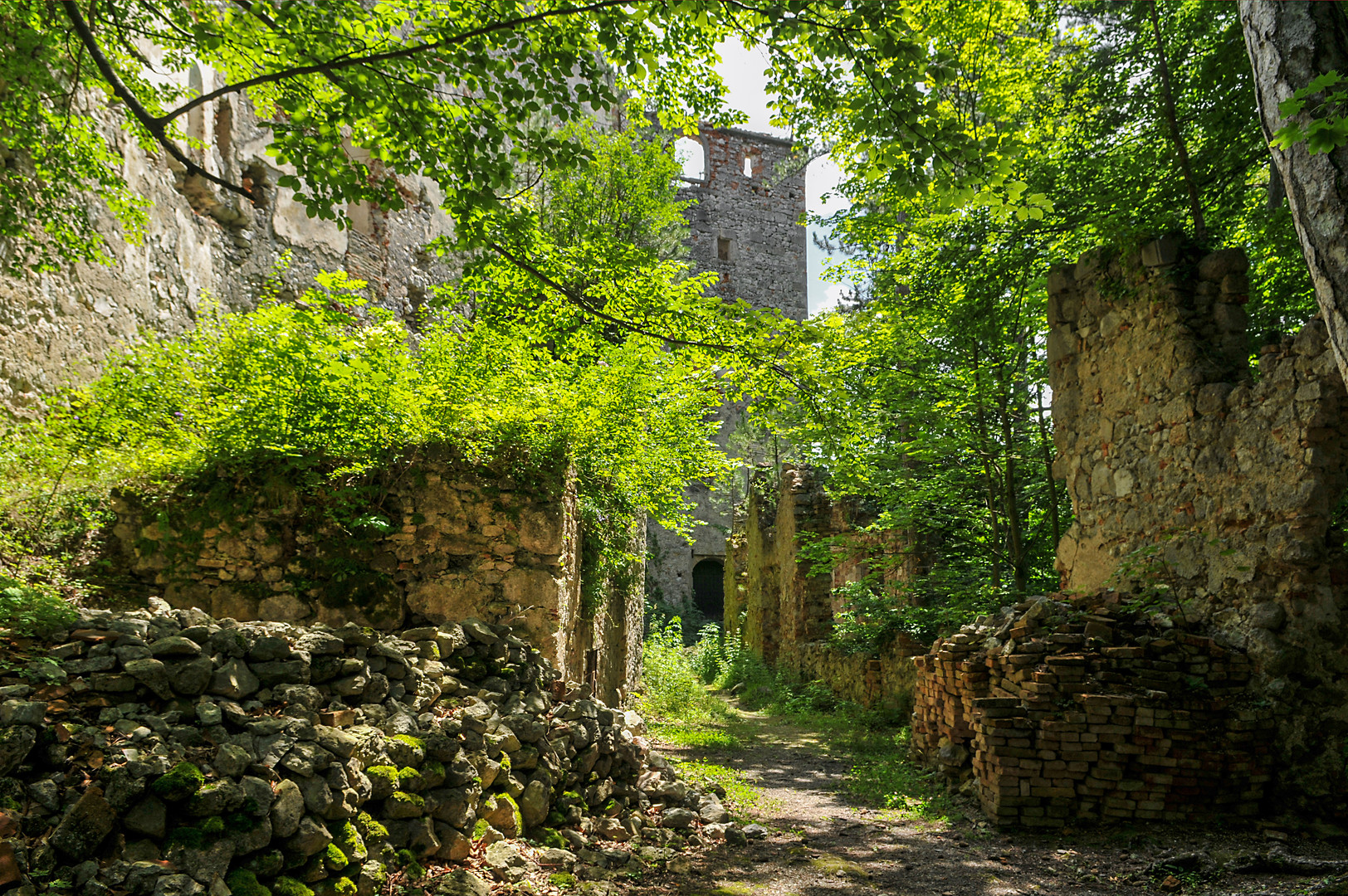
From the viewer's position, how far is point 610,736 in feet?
16.9

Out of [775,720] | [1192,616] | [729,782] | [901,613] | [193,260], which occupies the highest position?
[193,260]

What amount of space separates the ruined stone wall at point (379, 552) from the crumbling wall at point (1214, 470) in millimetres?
4494

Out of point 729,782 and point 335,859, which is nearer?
point 335,859

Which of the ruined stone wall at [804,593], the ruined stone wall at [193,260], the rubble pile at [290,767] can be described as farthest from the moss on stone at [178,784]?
the ruined stone wall at [804,593]

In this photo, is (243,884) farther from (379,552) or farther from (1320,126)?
(1320,126)

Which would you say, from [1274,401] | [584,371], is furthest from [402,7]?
[1274,401]

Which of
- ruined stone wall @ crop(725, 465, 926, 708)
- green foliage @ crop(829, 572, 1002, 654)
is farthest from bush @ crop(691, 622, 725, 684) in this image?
green foliage @ crop(829, 572, 1002, 654)

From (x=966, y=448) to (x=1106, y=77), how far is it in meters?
4.18

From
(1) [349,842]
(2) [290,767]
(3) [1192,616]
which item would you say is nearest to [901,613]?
(3) [1192,616]

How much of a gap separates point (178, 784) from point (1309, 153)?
15.1 ft

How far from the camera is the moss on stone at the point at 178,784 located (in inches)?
105

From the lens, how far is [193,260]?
951 centimetres

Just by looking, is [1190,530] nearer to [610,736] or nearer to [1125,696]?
[1125,696]

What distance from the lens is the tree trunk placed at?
2.69 m
